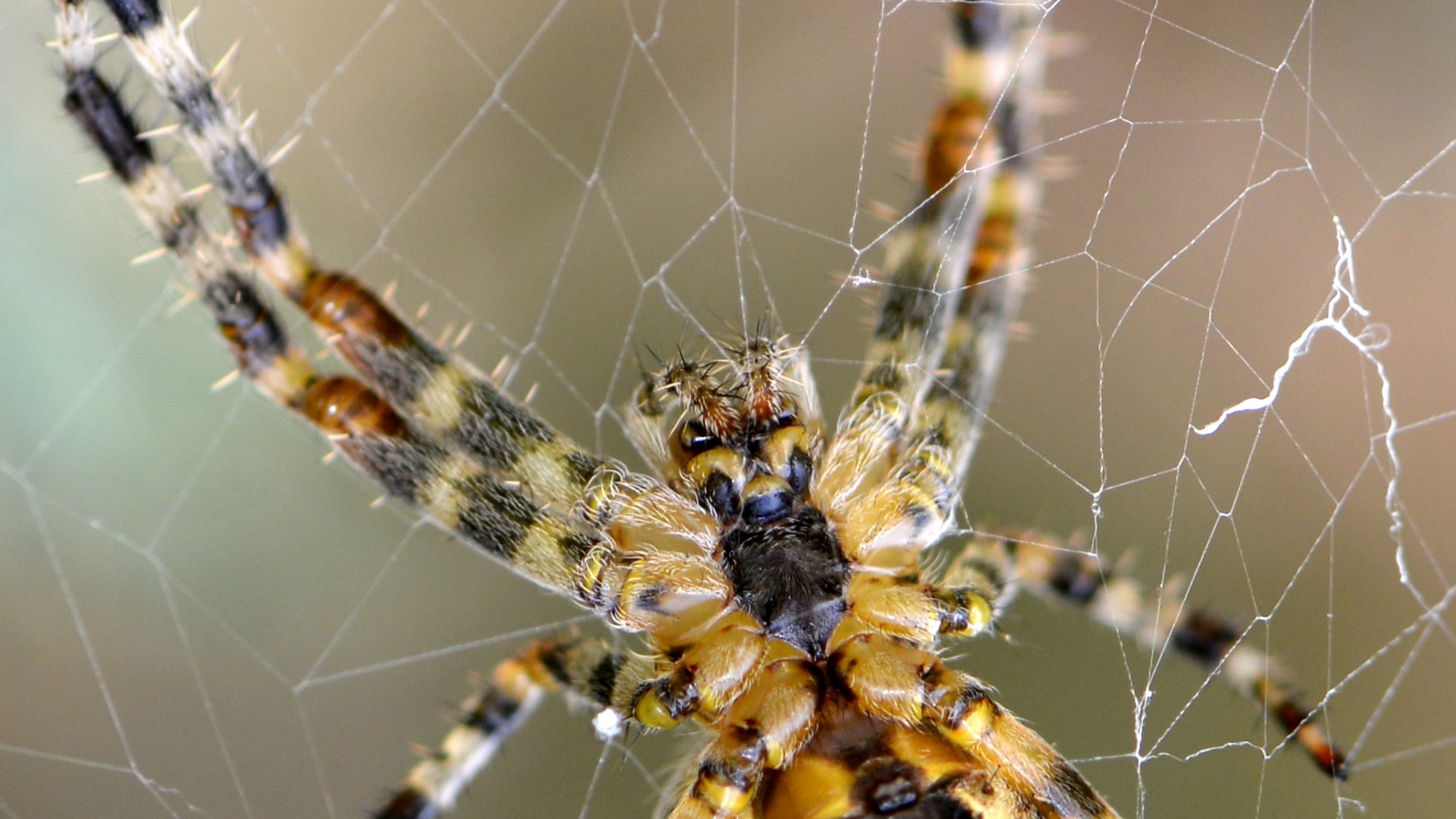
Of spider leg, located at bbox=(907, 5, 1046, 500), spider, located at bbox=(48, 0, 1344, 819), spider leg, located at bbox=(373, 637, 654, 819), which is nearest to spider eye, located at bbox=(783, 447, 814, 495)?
spider, located at bbox=(48, 0, 1344, 819)

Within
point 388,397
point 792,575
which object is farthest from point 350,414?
point 792,575

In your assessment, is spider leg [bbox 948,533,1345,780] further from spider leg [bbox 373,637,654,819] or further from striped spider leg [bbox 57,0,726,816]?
spider leg [bbox 373,637,654,819]

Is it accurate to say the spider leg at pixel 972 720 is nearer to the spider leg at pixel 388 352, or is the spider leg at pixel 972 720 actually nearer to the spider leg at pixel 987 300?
the spider leg at pixel 987 300

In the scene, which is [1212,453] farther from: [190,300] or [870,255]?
[190,300]

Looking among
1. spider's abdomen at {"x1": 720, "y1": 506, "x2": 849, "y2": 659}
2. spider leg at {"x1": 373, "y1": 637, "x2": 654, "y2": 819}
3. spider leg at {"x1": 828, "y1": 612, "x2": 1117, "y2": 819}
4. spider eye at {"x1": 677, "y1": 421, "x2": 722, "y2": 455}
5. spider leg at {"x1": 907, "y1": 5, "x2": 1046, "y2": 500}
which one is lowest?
spider leg at {"x1": 373, "y1": 637, "x2": 654, "y2": 819}

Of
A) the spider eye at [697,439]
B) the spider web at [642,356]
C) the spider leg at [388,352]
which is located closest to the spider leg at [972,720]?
the spider eye at [697,439]

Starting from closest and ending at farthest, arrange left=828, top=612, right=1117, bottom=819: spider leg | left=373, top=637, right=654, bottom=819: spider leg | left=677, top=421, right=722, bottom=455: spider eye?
left=828, top=612, right=1117, bottom=819: spider leg
left=677, top=421, right=722, bottom=455: spider eye
left=373, top=637, right=654, bottom=819: spider leg
